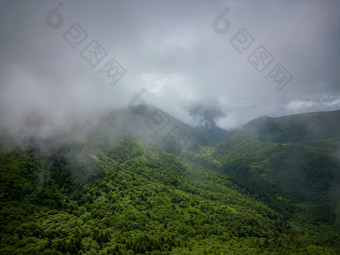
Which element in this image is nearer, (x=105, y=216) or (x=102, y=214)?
(x=102, y=214)

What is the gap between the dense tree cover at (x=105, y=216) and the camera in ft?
315

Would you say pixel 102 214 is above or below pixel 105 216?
below

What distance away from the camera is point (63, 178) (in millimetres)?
139875

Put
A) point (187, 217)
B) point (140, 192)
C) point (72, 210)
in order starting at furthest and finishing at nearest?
point (140, 192) → point (187, 217) → point (72, 210)

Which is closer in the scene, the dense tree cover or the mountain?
the dense tree cover

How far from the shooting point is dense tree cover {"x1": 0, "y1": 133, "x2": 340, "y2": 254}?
96.1 metres

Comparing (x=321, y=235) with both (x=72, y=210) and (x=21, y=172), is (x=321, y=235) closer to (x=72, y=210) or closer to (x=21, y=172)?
(x=72, y=210)

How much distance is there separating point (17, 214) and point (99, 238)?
53962 mm

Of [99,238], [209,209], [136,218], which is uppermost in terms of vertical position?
[209,209]

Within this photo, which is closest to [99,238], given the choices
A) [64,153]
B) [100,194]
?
[100,194]

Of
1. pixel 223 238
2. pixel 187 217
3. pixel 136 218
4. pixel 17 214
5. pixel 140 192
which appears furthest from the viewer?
pixel 140 192

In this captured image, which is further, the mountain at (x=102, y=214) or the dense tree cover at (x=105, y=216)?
the mountain at (x=102, y=214)

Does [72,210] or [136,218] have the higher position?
[136,218]

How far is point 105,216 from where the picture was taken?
407ft
